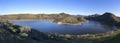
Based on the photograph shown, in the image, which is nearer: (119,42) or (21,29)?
(119,42)

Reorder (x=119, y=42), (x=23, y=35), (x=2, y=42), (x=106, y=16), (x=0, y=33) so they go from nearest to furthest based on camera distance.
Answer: (x=119, y=42) < (x=2, y=42) < (x=0, y=33) < (x=23, y=35) < (x=106, y=16)

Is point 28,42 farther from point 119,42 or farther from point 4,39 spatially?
point 119,42

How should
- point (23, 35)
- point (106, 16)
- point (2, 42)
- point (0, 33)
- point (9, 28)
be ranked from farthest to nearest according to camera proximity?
1. point (106, 16)
2. point (9, 28)
3. point (23, 35)
4. point (0, 33)
5. point (2, 42)

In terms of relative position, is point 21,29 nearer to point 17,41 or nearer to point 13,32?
point 13,32

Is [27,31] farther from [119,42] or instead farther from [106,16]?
[106,16]

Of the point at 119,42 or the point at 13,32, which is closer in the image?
the point at 119,42

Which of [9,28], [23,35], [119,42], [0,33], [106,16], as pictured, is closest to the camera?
[119,42]

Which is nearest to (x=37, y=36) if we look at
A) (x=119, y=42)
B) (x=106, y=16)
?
(x=119, y=42)

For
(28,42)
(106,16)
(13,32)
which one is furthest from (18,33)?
(106,16)

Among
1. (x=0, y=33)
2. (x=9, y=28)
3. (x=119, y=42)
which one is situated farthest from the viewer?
(x=9, y=28)
